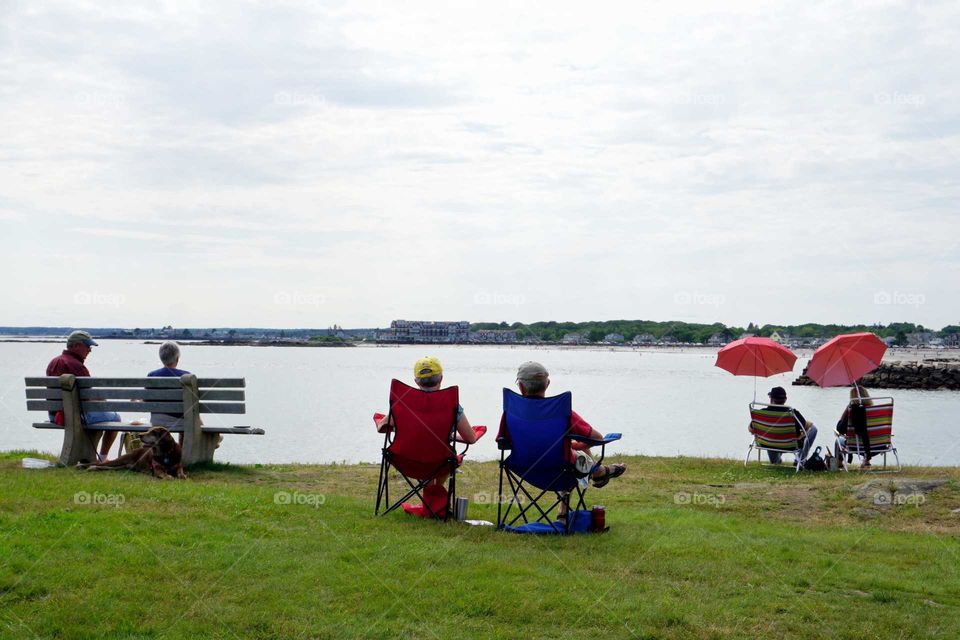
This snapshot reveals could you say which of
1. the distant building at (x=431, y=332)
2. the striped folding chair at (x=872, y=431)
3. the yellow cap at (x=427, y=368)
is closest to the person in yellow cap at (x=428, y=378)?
the yellow cap at (x=427, y=368)

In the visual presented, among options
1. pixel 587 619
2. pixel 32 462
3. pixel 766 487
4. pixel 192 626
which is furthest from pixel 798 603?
pixel 32 462

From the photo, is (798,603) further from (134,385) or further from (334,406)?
(334,406)

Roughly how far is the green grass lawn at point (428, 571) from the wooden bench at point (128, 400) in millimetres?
1276

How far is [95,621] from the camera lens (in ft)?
14.5

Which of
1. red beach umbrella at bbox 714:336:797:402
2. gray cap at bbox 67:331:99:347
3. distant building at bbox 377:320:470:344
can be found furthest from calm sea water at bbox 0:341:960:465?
distant building at bbox 377:320:470:344

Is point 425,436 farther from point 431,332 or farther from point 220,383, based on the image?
point 431,332

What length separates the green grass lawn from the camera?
14.9 feet

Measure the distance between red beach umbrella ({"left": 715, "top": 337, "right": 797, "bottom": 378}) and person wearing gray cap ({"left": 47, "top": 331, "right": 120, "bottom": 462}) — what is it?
27.5 ft

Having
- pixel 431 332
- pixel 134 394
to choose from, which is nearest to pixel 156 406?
pixel 134 394

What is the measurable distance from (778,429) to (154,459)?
8.13 meters

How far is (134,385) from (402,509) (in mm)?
3529

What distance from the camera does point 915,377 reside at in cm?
7388

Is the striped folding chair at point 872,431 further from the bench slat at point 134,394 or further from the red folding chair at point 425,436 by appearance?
the bench slat at point 134,394

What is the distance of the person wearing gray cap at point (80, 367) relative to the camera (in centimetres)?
977
